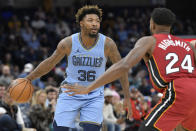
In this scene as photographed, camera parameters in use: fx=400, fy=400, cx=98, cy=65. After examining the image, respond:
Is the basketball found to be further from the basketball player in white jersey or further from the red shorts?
the red shorts

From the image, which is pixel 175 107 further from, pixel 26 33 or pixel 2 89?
pixel 26 33

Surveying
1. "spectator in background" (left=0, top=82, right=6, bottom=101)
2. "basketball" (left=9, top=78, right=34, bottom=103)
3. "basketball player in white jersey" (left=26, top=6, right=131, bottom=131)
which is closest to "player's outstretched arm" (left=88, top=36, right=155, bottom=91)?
"basketball player in white jersey" (left=26, top=6, right=131, bottom=131)

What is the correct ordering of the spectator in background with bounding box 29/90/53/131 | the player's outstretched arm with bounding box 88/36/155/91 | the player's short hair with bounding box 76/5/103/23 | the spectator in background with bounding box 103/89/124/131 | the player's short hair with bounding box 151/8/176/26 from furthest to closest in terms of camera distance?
the spectator in background with bounding box 103/89/124/131
the spectator in background with bounding box 29/90/53/131
the player's short hair with bounding box 76/5/103/23
the player's short hair with bounding box 151/8/176/26
the player's outstretched arm with bounding box 88/36/155/91

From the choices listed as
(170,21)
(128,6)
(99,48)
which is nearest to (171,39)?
(170,21)

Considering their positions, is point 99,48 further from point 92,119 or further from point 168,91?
point 168,91

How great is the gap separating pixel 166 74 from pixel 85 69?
1.61 metres

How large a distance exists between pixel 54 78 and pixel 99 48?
24.7 ft

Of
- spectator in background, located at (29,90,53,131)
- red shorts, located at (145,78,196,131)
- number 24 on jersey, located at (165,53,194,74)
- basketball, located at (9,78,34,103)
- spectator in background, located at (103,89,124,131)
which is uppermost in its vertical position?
number 24 on jersey, located at (165,53,194,74)

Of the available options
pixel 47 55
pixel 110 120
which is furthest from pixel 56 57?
pixel 47 55

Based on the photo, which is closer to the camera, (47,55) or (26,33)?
(47,55)

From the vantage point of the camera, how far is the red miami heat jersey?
4.28 metres

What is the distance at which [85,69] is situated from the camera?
18.4 feet

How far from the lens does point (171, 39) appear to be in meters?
4.42

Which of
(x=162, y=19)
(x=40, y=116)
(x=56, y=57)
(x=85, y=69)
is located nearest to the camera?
(x=162, y=19)
